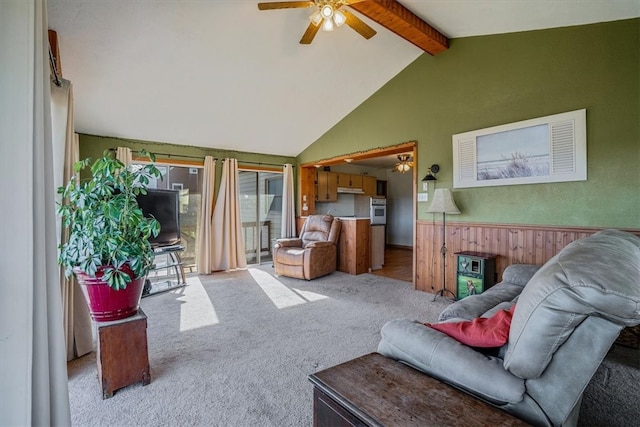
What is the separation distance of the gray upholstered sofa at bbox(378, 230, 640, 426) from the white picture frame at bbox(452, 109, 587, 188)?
97.1 inches

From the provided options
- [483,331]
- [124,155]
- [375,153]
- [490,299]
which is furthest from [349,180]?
[483,331]

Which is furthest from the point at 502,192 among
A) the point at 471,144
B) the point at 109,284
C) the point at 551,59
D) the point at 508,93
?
the point at 109,284

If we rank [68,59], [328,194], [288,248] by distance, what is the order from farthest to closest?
[328,194] < [288,248] < [68,59]

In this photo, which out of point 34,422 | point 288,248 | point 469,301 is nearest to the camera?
point 34,422

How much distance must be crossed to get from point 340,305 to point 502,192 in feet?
7.63

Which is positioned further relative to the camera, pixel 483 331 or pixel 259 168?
pixel 259 168

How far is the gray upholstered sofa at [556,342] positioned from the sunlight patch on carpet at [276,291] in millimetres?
2797

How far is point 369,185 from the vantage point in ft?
27.2

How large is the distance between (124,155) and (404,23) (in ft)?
13.9

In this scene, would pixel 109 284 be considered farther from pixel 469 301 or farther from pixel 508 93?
pixel 508 93

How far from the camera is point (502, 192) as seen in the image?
3.56 metres

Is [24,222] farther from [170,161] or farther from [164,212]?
[170,161]

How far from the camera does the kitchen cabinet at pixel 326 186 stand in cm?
696

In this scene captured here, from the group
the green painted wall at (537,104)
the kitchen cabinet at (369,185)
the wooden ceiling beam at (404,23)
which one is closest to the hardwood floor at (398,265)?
the green painted wall at (537,104)
